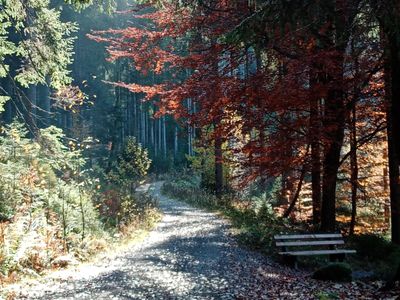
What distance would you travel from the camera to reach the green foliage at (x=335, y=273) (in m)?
8.04

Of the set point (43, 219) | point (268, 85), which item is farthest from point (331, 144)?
point (43, 219)

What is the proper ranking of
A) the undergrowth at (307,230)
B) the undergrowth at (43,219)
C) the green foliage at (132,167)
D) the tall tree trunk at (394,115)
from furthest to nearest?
the green foliage at (132,167), the undergrowth at (307,230), the undergrowth at (43,219), the tall tree trunk at (394,115)

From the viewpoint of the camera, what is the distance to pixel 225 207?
62.3 ft

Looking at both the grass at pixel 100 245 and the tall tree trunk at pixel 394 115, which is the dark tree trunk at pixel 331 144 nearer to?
the tall tree trunk at pixel 394 115

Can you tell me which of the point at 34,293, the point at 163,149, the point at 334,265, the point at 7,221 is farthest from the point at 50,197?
the point at 163,149

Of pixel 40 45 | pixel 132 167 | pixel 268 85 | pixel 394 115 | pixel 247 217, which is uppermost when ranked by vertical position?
pixel 40 45

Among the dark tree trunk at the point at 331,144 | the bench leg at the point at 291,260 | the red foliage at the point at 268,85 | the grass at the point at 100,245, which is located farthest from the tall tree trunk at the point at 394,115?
the grass at the point at 100,245

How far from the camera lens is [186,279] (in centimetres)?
733

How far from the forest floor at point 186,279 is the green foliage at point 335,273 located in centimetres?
20

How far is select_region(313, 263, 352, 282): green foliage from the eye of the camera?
804cm

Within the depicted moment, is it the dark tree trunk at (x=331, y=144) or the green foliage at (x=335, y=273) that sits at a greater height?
the dark tree trunk at (x=331, y=144)

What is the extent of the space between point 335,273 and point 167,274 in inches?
135

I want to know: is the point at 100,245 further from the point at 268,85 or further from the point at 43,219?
the point at 268,85

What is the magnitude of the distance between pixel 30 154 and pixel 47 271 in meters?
5.42
